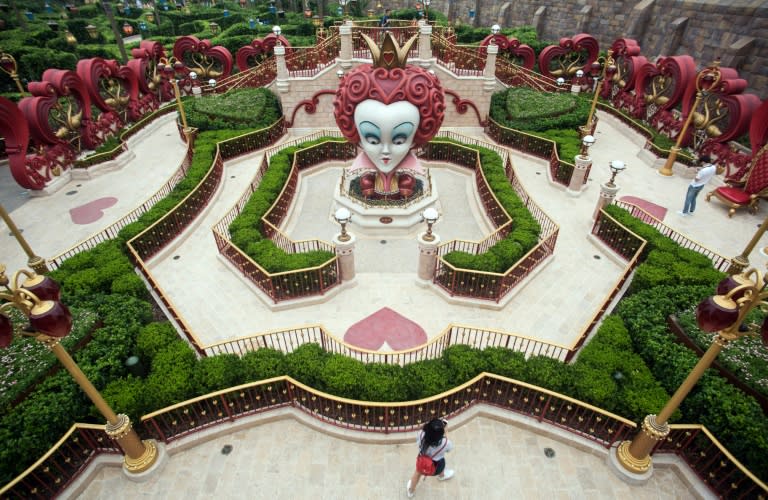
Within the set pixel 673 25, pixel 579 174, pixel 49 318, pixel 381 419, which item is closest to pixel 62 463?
pixel 49 318

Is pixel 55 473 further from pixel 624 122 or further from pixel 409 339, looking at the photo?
pixel 624 122

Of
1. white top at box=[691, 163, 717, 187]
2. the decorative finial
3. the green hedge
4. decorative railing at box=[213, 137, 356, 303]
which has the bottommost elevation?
decorative railing at box=[213, 137, 356, 303]

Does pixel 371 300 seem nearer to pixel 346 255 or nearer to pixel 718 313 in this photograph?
pixel 346 255

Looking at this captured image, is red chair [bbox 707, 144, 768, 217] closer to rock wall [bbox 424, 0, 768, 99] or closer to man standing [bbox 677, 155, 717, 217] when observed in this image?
man standing [bbox 677, 155, 717, 217]

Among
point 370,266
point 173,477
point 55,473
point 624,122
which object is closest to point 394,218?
point 370,266

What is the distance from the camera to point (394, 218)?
15.0m

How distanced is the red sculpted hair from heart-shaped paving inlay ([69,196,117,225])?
1080cm

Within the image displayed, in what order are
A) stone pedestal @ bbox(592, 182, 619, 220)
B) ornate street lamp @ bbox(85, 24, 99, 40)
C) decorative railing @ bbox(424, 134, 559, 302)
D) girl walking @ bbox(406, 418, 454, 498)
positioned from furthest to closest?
ornate street lamp @ bbox(85, 24, 99, 40) < stone pedestal @ bbox(592, 182, 619, 220) < decorative railing @ bbox(424, 134, 559, 302) < girl walking @ bbox(406, 418, 454, 498)

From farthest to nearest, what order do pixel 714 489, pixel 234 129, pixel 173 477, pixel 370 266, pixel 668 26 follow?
pixel 668 26
pixel 234 129
pixel 370 266
pixel 173 477
pixel 714 489

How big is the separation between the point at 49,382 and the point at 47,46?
37.0 meters

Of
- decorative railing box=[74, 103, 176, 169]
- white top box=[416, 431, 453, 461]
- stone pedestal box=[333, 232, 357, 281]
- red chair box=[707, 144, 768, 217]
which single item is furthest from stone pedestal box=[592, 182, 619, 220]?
decorative railing box=[74, 103, 176, 169]

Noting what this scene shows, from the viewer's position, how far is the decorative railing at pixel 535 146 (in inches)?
682

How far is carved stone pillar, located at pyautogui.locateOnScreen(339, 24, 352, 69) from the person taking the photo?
2014 cm

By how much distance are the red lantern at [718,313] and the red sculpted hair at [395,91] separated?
9.79 meters
